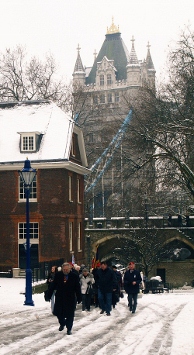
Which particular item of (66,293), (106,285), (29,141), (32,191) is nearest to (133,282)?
(106,285)

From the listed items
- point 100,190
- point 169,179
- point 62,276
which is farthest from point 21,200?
point 100,190

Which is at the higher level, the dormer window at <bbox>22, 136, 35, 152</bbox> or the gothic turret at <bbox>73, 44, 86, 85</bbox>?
the gothic turret at <bbox>73, 44, 86, 85</bbox>

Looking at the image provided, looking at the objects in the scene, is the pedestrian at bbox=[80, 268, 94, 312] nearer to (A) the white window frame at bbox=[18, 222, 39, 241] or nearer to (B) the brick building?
(B) the brick building

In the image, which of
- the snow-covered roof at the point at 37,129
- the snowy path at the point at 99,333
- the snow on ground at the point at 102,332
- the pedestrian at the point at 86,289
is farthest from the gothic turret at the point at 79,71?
the pedestrian at the point at 86,289

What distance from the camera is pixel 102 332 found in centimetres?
1484

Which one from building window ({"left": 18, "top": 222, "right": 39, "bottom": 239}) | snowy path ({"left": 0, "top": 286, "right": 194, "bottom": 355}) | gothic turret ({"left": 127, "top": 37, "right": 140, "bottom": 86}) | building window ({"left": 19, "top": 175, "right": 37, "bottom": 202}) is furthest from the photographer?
gothic turret ({"left": 127, "top": 37, "right": 140, "bottom": 86})

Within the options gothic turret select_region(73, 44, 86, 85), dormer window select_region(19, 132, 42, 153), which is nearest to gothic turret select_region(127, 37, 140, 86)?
gothic turret select_region(73, 44, 86, 85)

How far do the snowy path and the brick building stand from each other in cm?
1868

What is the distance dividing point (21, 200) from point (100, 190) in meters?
32.1

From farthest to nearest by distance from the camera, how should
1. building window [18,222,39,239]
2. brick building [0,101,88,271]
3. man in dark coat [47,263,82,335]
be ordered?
building window [18,222,39,239], brick building [0,101,88,271], man in dark coat [47,263,82,335]

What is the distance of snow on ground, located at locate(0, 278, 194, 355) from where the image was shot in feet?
40.9

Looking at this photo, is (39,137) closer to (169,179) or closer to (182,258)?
(169,179)

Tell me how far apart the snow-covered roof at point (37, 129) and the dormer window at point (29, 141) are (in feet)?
0.49

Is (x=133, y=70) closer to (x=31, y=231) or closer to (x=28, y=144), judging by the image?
(x=28, y=144)
